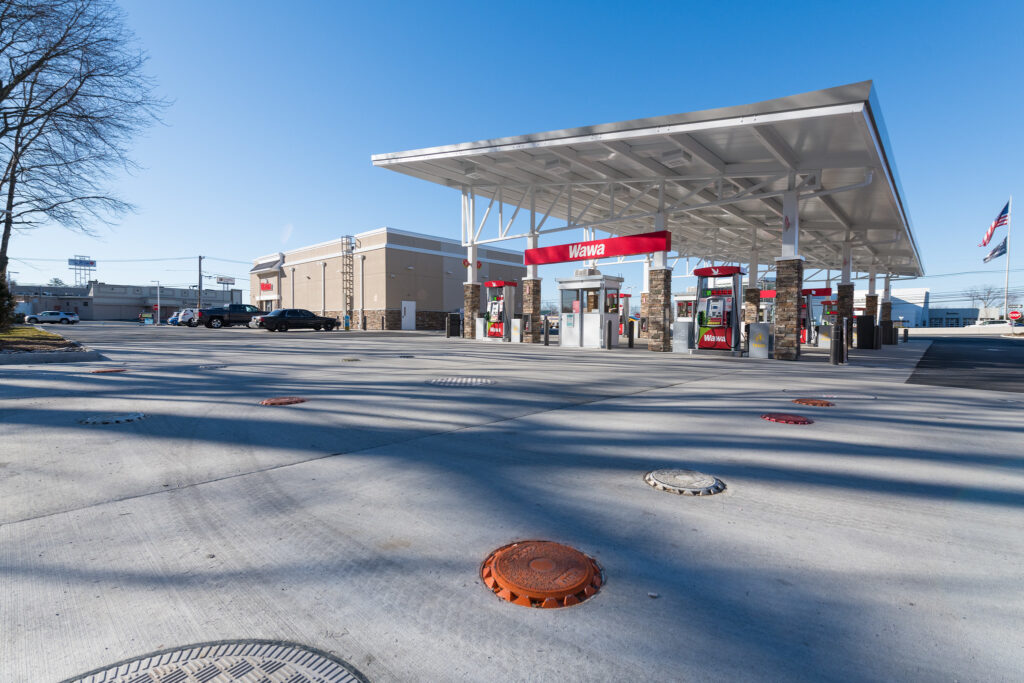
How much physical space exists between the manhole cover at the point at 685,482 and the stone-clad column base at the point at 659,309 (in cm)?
1426

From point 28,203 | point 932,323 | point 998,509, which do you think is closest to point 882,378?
point 998,509

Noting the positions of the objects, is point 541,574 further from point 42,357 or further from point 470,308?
point 470,308

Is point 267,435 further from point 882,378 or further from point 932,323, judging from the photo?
point 932,323

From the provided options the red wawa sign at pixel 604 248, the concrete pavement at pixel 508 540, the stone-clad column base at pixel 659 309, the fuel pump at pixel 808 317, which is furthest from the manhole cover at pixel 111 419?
the fuel pump at pixel 808 317

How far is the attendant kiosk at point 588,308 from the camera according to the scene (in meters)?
18.5

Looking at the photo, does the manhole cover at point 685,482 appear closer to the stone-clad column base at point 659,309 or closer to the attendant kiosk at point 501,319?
the stone-clad column base at point 659,309

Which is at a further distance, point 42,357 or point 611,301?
point 611,301

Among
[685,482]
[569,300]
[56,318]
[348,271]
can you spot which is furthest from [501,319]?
[56,318]

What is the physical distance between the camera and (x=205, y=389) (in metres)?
7.16

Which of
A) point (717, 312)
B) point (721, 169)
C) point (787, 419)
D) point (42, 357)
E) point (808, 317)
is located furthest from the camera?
point (808, 317)

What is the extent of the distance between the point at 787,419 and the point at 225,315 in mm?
35639

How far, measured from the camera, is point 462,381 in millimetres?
8188

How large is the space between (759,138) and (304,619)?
14595 mm

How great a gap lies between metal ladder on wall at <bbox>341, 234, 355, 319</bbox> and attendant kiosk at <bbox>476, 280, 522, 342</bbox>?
65.0 ft
